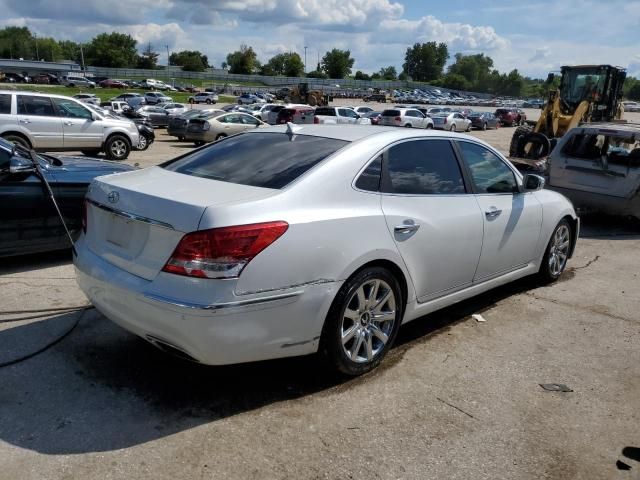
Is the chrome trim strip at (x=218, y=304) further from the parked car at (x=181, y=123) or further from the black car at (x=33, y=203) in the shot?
the parked car at (x=181, y=123)

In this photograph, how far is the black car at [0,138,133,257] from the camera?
18.5 ft

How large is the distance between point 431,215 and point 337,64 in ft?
502

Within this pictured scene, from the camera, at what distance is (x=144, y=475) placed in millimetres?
2771

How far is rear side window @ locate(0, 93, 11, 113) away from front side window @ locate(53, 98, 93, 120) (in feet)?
3.24

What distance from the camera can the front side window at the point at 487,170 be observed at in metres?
4.71

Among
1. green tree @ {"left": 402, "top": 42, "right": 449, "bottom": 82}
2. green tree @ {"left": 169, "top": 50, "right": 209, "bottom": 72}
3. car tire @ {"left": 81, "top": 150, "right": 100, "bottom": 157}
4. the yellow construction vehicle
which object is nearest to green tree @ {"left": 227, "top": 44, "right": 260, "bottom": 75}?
green tree @ {"left": 169, "top": 50, "right": 209, "bottom": 72}

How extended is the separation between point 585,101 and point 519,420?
16819 millimetres

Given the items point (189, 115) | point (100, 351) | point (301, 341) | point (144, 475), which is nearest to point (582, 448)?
point (301, 341)

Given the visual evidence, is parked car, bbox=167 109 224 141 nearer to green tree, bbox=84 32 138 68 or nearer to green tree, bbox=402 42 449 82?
green tree, bbox=84 32 138 68

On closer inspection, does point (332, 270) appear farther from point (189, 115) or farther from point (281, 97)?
point (281, 97)

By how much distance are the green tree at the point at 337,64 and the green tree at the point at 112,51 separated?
4903 centimetres

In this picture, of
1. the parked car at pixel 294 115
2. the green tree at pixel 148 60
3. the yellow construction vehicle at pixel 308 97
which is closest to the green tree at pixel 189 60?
the green tree at pixel 148 60

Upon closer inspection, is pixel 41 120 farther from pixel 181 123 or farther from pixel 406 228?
pixel 406 228

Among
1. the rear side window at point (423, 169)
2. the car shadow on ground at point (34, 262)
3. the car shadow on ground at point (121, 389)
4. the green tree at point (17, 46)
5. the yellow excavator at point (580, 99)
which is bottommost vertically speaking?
the car shadow on ground at point (34, 262)
